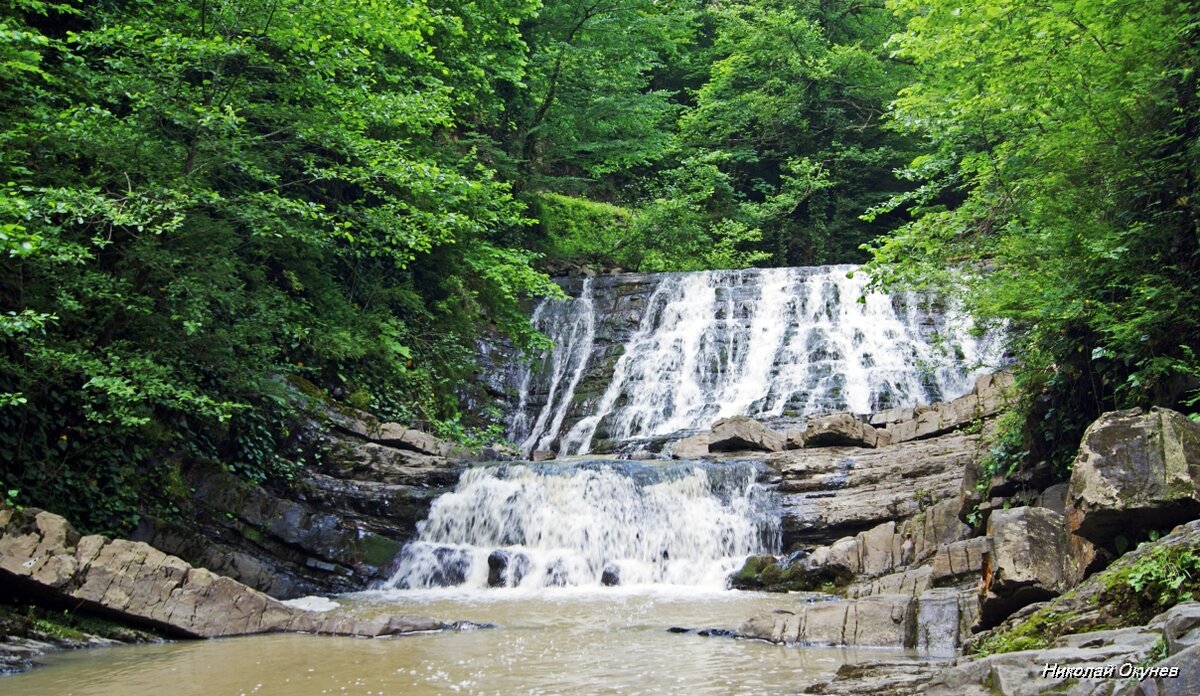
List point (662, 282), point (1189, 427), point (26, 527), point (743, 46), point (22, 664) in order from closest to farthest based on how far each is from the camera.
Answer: point (1189, 427), point (22, 664), point (26, 527), point (662, 282), point (743, 46)

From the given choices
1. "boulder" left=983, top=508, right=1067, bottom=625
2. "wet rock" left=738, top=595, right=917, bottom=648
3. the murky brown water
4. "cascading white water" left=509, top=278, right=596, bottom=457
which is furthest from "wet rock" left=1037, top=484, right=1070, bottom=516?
"cascading white water" left=509, top=278, right=596, bottom=457

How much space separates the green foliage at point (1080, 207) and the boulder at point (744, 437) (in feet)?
14.5

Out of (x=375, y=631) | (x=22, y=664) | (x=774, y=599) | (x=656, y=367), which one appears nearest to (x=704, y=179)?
(x=656, y=367)

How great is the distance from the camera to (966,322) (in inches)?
733

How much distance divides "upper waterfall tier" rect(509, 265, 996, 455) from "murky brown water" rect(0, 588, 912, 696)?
9110 millimetres

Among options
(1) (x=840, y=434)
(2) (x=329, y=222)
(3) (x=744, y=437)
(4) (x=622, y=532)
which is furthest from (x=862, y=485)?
(2) (x=329, y=222)

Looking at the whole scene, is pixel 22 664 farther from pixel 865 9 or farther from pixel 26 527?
pixel 865 9

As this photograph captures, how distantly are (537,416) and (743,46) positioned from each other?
16.8 metres

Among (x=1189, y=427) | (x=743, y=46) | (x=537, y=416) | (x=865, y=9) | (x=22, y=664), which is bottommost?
(x=22, y=664)

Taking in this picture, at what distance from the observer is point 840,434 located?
13492mm

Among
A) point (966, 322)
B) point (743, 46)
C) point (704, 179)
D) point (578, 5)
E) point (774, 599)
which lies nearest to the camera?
point (774, 599)

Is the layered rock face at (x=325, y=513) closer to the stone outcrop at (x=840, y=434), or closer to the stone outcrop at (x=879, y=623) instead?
the stone outcrop at (x=840, y=434)

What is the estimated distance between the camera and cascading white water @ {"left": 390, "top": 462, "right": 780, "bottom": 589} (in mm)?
11398

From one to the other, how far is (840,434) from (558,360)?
325 inches
